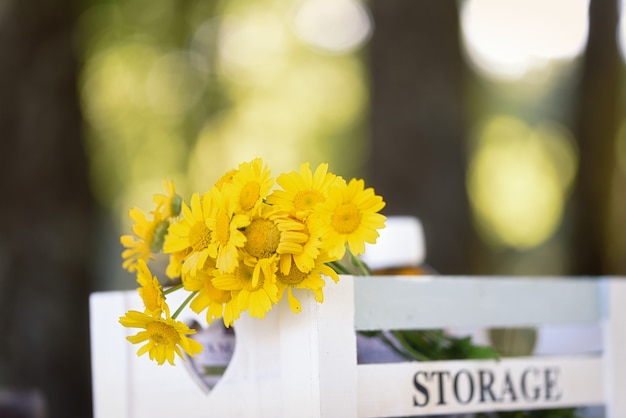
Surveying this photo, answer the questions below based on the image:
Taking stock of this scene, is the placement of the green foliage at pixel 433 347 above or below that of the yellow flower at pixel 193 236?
below

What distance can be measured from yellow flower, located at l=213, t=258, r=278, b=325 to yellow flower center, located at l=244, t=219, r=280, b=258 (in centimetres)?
2

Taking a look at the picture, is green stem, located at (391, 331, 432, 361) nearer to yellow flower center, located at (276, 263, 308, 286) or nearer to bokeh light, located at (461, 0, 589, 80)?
yellow flower center, located at (276, 263, 308, 286)

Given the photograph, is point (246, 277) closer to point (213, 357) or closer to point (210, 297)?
point (210, 297)

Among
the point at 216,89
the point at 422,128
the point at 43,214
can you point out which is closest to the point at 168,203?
the point at 422,128

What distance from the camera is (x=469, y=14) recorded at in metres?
6.09

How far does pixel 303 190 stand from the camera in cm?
86

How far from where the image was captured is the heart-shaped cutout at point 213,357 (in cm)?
105

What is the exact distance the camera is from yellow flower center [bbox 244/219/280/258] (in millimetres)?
834

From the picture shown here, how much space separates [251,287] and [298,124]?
663 centimetres

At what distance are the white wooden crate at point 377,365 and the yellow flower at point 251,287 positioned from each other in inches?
3.2

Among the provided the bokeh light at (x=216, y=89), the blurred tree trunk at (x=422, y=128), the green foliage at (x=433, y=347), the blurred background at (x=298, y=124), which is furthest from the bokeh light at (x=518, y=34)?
the green foliage at (x=433, y=347)

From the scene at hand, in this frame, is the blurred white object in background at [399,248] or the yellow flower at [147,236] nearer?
the yellow flower at [147,236]

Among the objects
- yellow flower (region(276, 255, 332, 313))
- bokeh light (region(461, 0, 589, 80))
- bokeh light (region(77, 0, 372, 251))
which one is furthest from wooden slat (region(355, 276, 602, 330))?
bokeh light (region(77, 0, 372, 251))

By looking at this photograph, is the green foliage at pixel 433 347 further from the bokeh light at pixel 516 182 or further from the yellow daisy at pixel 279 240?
the bokeh light at pixel 516 182
